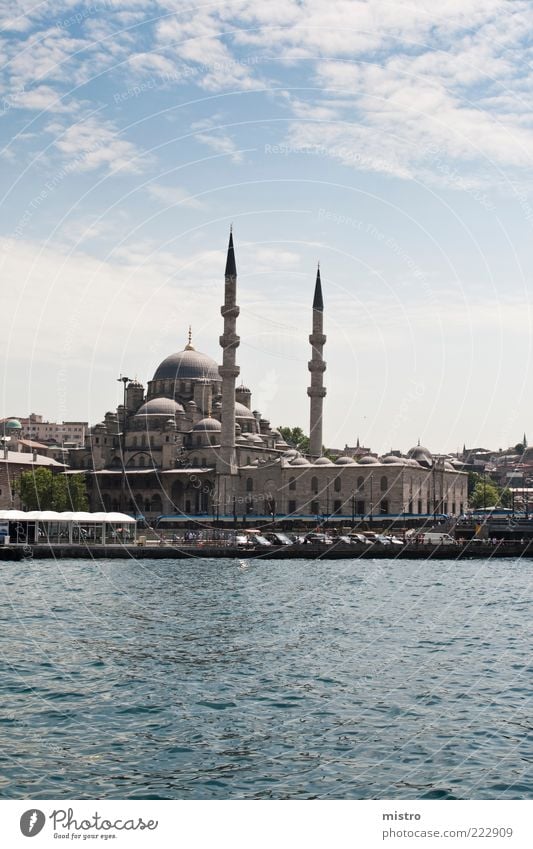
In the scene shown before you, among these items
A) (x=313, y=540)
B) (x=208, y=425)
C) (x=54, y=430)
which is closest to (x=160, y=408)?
(x=208, y=425)

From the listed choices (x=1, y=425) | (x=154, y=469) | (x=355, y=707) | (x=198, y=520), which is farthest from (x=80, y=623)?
(x=1, y=425)

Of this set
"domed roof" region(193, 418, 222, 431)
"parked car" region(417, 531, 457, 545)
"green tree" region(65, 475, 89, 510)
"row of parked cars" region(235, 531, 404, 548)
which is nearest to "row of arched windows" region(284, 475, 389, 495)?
"domed roof" region(193, 418, 222, 431)

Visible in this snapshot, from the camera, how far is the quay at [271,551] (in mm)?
52438

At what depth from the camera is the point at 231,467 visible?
79062 millimetres

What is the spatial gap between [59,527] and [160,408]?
99.2 feet

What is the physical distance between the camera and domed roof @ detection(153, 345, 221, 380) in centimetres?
9644

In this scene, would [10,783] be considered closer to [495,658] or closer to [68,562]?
[495,658]

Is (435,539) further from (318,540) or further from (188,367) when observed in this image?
(188,367)

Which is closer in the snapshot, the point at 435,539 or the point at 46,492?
the point at 435,539

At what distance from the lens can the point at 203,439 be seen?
86.4 m

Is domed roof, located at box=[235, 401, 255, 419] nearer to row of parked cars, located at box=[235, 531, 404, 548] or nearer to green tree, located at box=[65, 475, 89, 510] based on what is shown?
green tree, located at box=[65, 475, 89, 510]

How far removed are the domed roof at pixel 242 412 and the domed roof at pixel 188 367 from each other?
146 inches

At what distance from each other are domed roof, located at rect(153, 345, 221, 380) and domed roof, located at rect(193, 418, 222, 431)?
320 inches

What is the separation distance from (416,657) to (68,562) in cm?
3165
